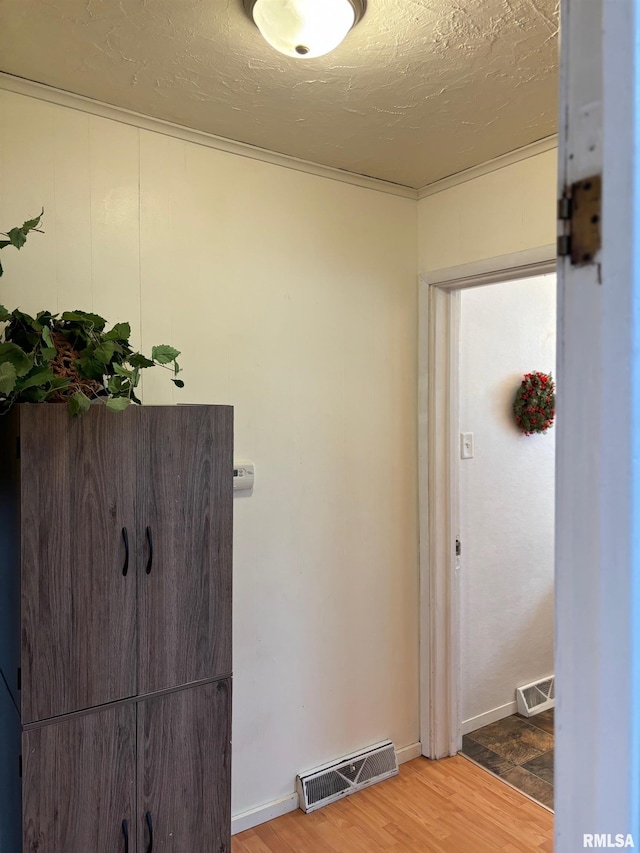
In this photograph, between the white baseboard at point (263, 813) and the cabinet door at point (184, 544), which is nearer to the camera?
the cabinet door at point (184, 544)

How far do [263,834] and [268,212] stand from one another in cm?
229

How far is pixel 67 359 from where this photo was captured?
1.51m

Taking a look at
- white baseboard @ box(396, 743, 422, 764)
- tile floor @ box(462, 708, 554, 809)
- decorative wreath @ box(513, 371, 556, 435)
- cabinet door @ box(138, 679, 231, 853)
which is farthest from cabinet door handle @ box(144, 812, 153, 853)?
decorative wreath @ box(513, 371, 556, 435)

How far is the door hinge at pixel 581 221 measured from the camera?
1.71 ft

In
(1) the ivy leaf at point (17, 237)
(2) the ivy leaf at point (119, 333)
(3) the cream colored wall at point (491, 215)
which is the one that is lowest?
(2) the ivy leaf at point (119, 333)

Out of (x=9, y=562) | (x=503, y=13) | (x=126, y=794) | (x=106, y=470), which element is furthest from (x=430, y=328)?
(x=126, y=794)

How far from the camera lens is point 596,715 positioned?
52 cm

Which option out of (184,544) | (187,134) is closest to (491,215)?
(187,134)

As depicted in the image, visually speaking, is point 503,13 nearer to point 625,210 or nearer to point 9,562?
point 625,210

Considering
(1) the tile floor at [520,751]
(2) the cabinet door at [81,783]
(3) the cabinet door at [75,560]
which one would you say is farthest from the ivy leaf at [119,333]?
(1) the tile floor at [520,751]

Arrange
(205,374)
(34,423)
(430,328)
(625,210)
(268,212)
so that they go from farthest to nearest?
(430,328) < (268,212) < (205,374) < (34,423) < (625,210)

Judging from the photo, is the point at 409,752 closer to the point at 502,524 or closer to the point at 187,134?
the point at 502,524

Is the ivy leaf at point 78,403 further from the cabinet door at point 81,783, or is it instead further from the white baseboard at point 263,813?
the white baseboard at point 263,813

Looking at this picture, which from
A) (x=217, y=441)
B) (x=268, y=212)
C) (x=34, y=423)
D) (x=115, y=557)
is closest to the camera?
(x=34, y=423)
